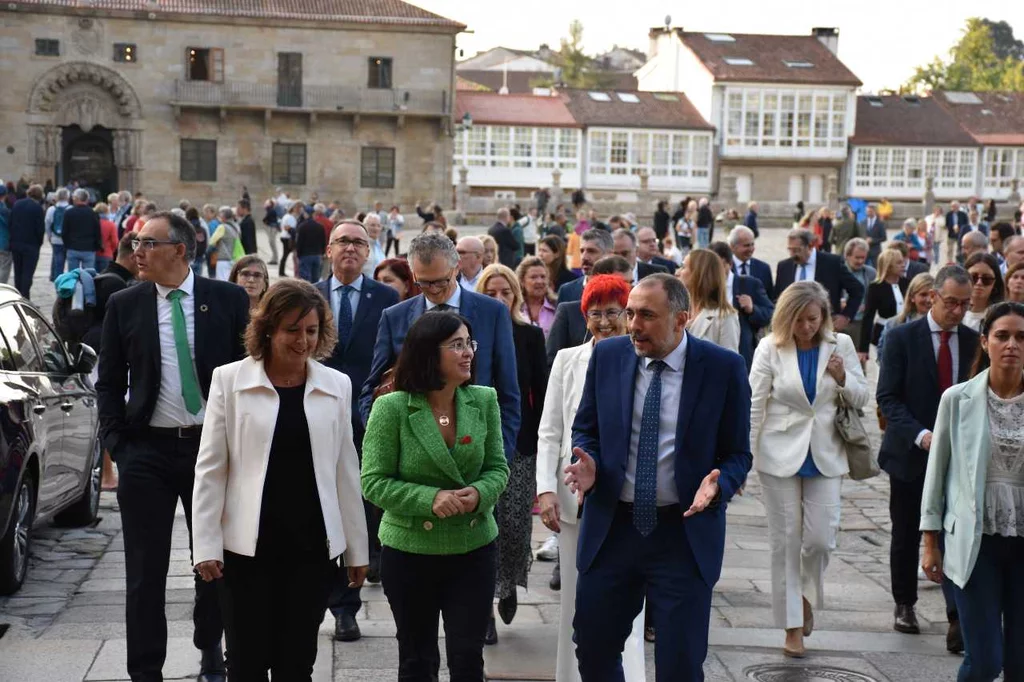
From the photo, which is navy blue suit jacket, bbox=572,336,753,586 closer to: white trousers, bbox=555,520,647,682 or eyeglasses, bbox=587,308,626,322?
white trousers, bbox=555,520,647,682

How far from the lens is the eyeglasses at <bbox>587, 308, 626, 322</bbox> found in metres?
6.58

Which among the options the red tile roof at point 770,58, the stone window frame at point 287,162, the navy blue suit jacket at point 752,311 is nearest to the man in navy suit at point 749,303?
the navy blue suit jacket at point 752,311

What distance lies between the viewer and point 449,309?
648 centimetres

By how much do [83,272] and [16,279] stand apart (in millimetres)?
12982

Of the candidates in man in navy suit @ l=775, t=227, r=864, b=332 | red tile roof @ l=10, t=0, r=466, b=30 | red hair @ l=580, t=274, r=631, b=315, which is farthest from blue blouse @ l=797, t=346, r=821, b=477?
red tile roof @ l=10, t=0, r=466, b=30

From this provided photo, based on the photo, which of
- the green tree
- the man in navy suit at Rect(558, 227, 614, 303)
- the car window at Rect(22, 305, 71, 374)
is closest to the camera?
the car window at Rect(22, 305, 71, 374)

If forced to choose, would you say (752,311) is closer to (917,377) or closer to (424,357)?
(917,377)

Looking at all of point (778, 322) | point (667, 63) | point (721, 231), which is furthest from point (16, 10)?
point (778, 322)

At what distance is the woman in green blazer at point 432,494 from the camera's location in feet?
16.3

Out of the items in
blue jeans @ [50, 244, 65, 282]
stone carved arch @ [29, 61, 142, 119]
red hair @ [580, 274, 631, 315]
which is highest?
stone carved arch @ [29, 61, 142, 119]

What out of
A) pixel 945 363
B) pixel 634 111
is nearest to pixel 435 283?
pixel 945 363

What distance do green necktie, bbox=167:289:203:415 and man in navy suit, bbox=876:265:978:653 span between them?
3.70 meters

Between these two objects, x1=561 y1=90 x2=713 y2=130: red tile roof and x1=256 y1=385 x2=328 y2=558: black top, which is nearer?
x1=256 y1=385 x2=328 y2=558: black top

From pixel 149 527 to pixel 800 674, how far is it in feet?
10.1
